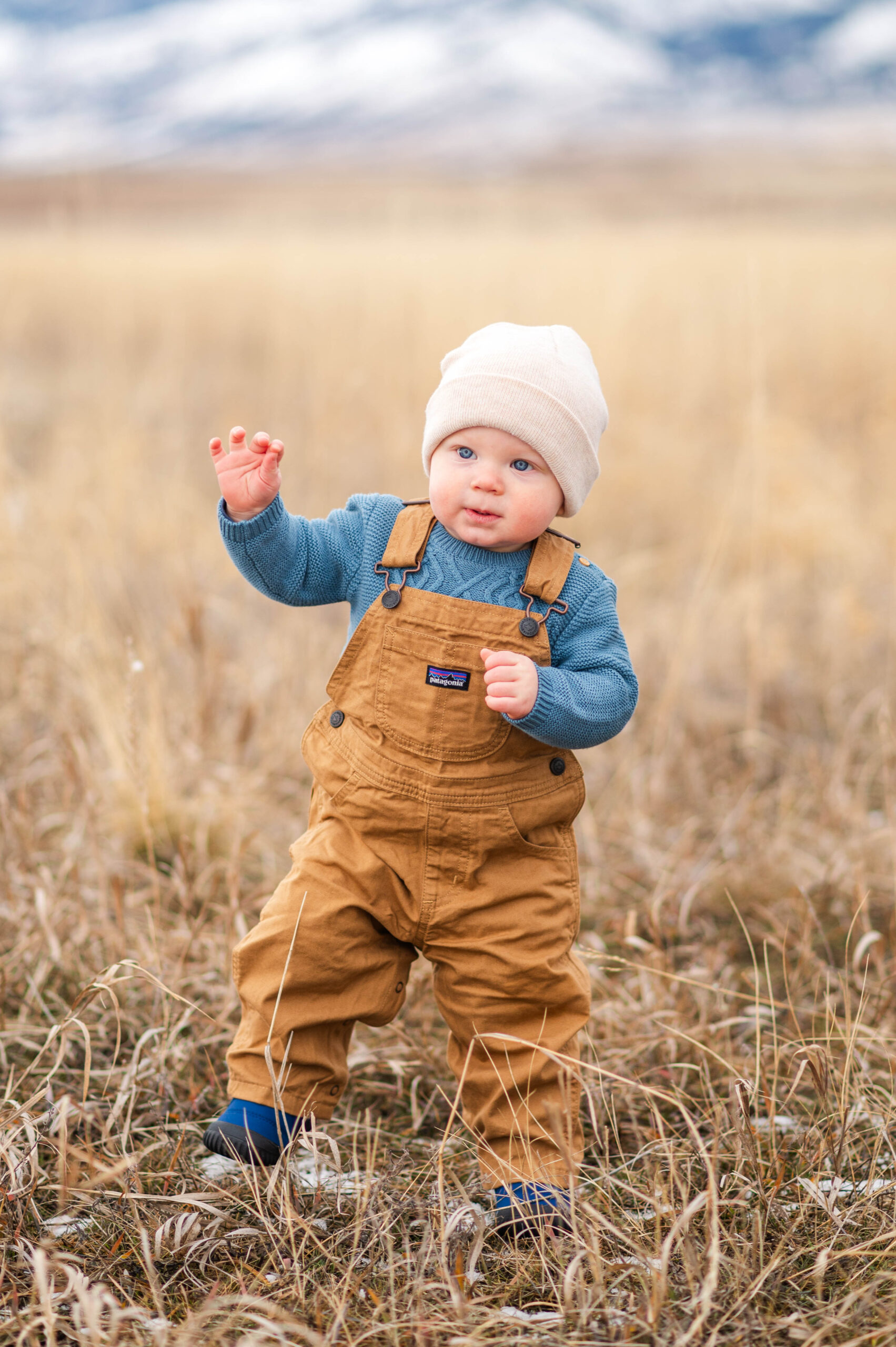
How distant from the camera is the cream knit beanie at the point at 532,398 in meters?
1.34

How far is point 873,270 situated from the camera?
7.83 metres

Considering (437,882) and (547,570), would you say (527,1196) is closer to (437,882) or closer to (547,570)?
(437,882)

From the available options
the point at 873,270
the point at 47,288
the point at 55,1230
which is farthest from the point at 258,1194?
the point at 873,270

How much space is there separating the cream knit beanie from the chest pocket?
260 mm

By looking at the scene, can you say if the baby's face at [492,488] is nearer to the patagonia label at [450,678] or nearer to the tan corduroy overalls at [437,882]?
the tan corduroy overalls at [437,882]

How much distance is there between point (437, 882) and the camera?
1438mm

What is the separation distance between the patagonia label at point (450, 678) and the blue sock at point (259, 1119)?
65 cm

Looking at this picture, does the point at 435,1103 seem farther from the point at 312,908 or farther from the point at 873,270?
the point at 873,270

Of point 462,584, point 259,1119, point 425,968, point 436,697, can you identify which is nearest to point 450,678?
point 436,697

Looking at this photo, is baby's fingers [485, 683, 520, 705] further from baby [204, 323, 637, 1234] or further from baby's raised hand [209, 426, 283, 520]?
baby's raised hand [209, 426, 283, 520]

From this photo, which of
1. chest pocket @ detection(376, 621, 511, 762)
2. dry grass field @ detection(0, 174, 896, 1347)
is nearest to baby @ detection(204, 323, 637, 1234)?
chest pocket @ detection(376, 621, 511, 762)

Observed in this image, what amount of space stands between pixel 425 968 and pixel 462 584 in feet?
→ 3.08

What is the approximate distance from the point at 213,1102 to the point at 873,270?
7.96 meters

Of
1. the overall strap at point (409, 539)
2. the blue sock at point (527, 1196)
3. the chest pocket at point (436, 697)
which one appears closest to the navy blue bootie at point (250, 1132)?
the blue sock at point (527, 1196)
